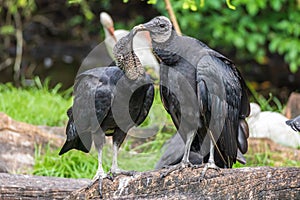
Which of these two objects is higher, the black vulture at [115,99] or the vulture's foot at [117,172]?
the black vulture at [115,99]

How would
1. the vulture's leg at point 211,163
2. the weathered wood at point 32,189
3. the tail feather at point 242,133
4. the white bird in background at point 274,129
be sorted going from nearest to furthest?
the vulture's leg at point 211,163
the tail feather at point 242,133
the weathered wood at point 32,189
the white bird in background at point 274,129

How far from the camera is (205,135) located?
12.9 ft

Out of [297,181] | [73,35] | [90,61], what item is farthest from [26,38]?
[297,181]

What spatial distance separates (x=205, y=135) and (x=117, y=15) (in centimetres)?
864

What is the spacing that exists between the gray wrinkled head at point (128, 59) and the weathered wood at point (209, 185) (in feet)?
1.99

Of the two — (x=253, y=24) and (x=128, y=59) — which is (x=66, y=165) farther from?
(x=253, y=24)

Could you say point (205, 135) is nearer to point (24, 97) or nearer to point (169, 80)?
point (169, 80)

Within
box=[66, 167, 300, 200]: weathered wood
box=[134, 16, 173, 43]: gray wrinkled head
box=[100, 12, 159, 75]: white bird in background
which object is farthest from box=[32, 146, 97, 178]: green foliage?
box=[134, 16, 173, 43]: gray wrinkled head

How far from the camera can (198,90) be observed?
370 cm

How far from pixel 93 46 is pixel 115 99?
872 cm

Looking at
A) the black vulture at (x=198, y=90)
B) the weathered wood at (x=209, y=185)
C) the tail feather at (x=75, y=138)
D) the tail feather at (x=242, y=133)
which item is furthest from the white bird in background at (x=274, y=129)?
the weathered wood at (x=209, y=185)

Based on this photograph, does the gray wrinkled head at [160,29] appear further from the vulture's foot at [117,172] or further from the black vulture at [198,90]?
the vulture's foot at [117,172]

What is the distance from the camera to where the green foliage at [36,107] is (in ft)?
21.1

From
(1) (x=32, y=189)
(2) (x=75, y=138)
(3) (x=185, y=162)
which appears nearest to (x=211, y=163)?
(3) (x=185, y=162)
